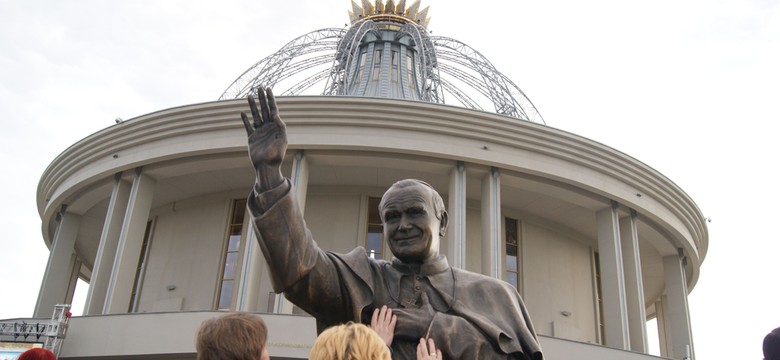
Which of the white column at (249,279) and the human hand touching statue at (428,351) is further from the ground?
the white column at (249,279)

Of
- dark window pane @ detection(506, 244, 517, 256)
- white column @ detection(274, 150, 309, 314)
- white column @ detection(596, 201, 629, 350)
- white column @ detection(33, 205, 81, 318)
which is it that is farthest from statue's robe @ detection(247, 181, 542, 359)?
white column @ detection(33, 205, 81, 318)

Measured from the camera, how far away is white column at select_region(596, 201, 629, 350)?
58.3 ft

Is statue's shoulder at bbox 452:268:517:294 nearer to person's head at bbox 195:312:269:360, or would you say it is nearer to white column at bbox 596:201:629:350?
person's head at bbox 195:312:269:360

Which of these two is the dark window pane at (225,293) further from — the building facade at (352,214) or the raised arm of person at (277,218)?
the raised arm of person at (277,218)

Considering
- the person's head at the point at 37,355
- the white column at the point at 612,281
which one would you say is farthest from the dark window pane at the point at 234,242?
the person's head at the point at 37,355

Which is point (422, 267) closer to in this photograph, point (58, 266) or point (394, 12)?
point (58, 266)

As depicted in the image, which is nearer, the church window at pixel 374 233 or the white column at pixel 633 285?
the white column at pixel 633 285

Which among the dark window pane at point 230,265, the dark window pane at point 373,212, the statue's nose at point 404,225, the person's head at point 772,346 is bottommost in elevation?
the person's head at point 772,346

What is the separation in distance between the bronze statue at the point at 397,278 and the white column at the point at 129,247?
51.1ft

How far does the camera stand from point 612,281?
59.9 feet

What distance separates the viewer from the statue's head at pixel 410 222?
3025 millimetres

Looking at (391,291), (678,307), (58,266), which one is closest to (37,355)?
(391,291)

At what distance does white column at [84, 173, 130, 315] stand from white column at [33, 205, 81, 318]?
9.97 feet

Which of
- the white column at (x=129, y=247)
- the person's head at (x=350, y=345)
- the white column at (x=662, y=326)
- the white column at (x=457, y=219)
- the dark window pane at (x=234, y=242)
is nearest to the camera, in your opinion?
the person's head at (x=350, y=345)
